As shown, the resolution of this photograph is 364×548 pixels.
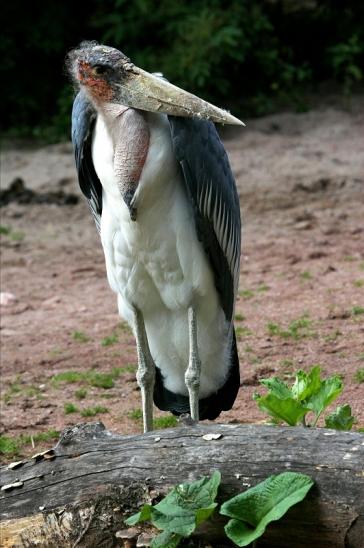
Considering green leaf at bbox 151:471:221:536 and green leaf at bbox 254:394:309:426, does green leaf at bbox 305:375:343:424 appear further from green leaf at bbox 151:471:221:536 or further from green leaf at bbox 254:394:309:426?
green leaf at bbox 151:471:221:536

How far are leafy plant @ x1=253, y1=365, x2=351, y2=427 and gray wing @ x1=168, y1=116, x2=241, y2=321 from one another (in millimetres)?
684

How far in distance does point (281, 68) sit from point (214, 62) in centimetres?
94

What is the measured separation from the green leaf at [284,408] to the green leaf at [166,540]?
0.59 metres

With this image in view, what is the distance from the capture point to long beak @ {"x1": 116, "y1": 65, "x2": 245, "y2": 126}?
151 inches

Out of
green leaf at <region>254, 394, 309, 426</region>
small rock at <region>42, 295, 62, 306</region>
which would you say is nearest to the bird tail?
green leaf at <region>254, 394, 309, 426</region>

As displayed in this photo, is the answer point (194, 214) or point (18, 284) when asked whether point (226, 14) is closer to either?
point (18, 284)

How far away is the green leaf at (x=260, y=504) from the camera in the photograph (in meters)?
3.07

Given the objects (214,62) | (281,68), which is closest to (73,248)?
(214,62)

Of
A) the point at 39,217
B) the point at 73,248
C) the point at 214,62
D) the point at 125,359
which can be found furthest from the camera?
the point at 214,62

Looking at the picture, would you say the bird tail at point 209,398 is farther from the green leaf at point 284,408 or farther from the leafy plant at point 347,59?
the leafy plant at point 347,59

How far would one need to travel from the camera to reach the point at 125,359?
5.72m

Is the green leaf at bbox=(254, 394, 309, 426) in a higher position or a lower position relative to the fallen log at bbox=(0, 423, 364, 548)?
higher

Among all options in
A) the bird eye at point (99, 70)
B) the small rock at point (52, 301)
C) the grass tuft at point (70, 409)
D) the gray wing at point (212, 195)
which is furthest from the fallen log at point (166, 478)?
the small rock at point (52, 301)

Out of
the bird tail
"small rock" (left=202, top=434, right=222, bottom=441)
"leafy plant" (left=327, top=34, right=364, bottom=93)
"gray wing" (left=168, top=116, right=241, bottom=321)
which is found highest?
"leafy plant" (left=327, top=34, right=364, bottom=93)
